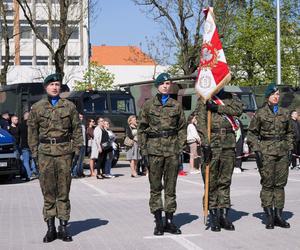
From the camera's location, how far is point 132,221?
32.3 feet

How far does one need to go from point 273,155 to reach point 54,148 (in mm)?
2939

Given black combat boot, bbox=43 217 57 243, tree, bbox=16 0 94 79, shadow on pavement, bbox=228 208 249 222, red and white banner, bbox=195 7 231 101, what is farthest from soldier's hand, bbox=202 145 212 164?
tree, bbox=16 0 94 79

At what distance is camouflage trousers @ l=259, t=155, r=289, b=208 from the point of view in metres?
9.05

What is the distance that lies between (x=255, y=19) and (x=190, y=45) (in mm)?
7056

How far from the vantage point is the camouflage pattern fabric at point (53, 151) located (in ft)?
27.2

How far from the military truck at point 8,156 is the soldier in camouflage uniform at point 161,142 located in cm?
890

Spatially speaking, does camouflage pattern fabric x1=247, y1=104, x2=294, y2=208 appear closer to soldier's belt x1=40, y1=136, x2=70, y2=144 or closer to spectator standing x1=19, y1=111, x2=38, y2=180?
soldier's belt x1=40, y1=136, x2=70, y2=144

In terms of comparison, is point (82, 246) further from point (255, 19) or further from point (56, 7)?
point (255, 19)

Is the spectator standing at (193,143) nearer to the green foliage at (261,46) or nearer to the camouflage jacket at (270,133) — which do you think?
the camouflage jacket at (270,133)

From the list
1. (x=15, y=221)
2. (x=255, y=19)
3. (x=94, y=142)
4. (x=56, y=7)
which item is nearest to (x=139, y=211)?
(x=15, y=221)

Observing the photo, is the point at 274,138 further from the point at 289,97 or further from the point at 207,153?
the point at 289,97

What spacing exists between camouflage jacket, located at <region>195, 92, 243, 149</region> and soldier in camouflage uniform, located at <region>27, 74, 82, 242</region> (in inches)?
63.9

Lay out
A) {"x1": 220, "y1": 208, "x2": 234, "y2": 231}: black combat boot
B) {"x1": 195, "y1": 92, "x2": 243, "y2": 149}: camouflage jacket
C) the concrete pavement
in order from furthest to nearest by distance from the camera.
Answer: {"x1": 220, "y1": 208, "x2": 234, "y2": 231}: black combat boot → {"x1": 195, "y1": 92, "x2": 243, "y2": 149}: camouflage jacket → the concrete pavement

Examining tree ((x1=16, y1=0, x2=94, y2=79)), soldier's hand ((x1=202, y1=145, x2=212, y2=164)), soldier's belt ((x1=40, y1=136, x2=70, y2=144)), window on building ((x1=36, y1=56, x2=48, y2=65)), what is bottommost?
soldier's hand ((x1=202, y1=145, x2=212, y2=164))
